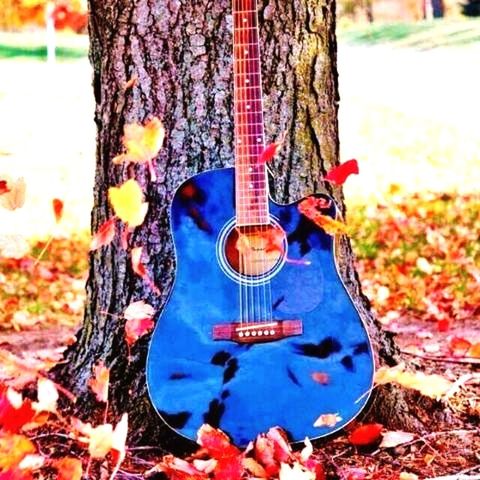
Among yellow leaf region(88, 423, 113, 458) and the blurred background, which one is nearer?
yellow leaf region(88, 423, 113, 458)

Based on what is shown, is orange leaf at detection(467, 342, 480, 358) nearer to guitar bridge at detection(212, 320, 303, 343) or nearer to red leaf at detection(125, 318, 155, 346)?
guitar bridge at detection(212, 320, 303, 343)

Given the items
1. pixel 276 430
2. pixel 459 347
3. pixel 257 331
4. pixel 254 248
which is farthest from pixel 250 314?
pixel 459 347

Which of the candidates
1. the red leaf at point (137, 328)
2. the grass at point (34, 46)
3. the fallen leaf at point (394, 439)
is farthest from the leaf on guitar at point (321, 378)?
the grass at point (34, 46)

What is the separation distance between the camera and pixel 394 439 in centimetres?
299

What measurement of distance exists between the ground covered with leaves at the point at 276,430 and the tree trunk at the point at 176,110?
0.08 meters

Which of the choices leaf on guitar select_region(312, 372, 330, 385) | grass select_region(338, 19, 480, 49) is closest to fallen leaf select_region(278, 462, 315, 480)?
leaf on guitar select_region(312, 372, 330, 385)

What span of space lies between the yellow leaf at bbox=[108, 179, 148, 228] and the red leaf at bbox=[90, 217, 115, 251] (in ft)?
0.18

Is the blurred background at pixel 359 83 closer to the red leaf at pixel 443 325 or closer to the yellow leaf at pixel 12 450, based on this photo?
the red leaf at pixel 443 325

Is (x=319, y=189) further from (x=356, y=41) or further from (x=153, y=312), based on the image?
(x=356, y=41)

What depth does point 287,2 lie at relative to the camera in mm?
3029

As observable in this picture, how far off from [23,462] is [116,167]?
2.93ft

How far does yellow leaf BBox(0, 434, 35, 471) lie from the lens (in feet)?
8.60

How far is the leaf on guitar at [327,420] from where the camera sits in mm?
2848

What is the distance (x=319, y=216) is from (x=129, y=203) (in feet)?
1.73
